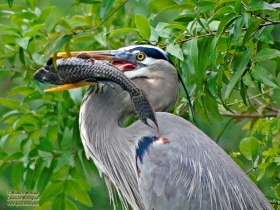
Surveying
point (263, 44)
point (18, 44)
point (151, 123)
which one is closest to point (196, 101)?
point (151, 123)

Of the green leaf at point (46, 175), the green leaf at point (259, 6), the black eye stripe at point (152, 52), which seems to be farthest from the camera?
the green leaf at point (46, 175)

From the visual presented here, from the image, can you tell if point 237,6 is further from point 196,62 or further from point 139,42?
point 139,42

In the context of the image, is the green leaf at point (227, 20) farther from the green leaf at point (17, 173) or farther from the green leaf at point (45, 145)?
the green leaf at point (17, 173)

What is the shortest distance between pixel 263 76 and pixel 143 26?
75 cm

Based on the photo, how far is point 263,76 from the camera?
9.43 feet

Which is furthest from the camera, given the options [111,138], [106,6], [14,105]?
[14,105]

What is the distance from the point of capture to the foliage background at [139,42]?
2926mm

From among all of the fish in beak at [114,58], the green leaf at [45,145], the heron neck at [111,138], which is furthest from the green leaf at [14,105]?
the fish in beak at [114,58]

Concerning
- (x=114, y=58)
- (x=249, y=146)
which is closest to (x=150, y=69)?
(x=114, y=58)

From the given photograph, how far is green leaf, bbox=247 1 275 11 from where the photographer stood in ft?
8.87

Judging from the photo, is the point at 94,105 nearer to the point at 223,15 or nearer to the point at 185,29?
the point at 185,29

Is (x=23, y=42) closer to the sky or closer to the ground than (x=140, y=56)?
closer to the ground

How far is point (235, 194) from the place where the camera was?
10.8 ft

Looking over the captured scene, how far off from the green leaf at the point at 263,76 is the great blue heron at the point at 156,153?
67cm
